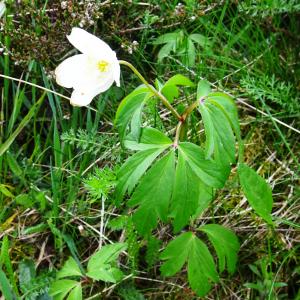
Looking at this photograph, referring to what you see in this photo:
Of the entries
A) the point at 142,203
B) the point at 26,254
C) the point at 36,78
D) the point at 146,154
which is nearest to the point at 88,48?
the point at 146,154

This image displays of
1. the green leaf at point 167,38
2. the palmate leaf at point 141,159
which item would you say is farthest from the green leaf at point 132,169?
the green leaf at point 167,38

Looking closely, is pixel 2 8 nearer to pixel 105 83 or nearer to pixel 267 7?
pixel 105 83

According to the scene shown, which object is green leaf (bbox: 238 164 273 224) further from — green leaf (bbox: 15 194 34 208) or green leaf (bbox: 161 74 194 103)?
green leaf (bbox: 15 194 34 208)

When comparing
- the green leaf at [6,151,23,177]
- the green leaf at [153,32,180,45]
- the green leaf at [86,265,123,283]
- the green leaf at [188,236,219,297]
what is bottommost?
the green leaf at [86,265,123,283]

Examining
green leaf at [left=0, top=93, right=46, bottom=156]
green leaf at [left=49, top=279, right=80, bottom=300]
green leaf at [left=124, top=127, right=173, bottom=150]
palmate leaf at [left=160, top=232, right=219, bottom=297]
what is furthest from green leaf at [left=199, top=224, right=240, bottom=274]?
green leaf at [left=0, top=93, right=46, bottom=156]

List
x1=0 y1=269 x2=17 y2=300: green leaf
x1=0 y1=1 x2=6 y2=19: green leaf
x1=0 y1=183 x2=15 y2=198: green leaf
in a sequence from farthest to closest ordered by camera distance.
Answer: x1=0 y1=1 x2=6 y2=19: green leaf, x1=0 y1=183 x2=15 y2=198: green leaf, x1=0 y1=269 x2=17 y2=300: green leaf

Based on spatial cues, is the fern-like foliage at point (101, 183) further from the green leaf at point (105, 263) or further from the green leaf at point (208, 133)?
the green leaf at point (208, 133)

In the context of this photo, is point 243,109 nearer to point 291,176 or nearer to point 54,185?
point 291,176
